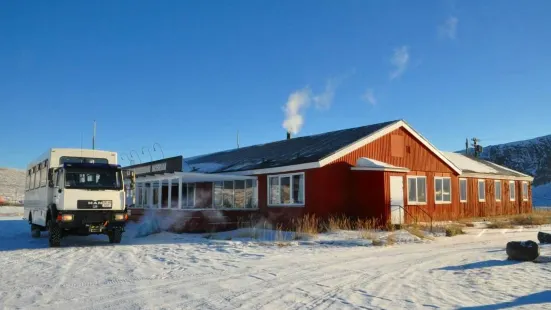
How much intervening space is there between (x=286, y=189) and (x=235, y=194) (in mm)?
3944

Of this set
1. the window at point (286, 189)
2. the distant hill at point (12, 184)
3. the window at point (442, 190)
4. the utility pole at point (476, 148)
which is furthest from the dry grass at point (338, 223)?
the distant hill at point (12, 184)

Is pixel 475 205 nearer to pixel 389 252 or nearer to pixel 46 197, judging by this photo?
pixel 389 252

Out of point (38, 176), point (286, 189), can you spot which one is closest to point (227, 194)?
point (286, 189)

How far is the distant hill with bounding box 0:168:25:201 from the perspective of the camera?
2722 inches

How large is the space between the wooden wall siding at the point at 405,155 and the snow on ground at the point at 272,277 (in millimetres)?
7426

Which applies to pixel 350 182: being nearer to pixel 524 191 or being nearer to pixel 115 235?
pixel 115 235

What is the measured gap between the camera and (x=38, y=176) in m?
18.3

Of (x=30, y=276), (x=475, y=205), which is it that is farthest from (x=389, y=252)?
(x=475, y=205)

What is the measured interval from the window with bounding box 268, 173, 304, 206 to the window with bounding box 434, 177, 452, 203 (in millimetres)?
8031

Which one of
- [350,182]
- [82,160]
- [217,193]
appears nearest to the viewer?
[82,160]

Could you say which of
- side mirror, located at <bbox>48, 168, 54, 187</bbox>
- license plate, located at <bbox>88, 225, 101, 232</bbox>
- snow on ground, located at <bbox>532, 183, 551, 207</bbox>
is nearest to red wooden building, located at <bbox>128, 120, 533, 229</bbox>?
license plate, located at <bbox>88, 225, 101, 232</bbox>

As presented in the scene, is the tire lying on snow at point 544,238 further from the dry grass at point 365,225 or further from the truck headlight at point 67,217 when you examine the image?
the truck headlight at point 67,217

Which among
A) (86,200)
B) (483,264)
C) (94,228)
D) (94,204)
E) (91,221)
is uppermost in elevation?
(86,200)

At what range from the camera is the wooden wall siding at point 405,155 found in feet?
71.5
